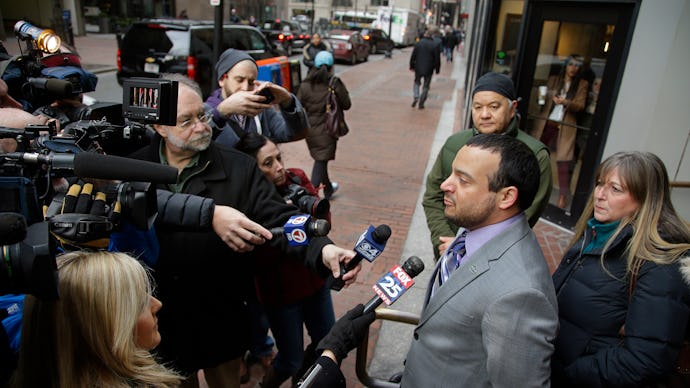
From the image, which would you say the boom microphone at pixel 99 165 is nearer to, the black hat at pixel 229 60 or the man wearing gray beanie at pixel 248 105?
the man wearing gray beanie at pixel 248 105

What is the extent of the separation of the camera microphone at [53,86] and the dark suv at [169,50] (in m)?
7.36

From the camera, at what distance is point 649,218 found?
201 cm

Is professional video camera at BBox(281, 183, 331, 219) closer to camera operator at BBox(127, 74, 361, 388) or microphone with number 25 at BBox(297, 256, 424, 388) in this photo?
camera operator at BBox(127, 74, 361, 388)

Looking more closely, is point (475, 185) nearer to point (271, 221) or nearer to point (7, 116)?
point (271, 221)

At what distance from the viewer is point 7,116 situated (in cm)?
209

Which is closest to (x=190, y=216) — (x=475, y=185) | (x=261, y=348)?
(x=475, y=185)

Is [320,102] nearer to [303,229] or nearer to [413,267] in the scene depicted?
[303,229]

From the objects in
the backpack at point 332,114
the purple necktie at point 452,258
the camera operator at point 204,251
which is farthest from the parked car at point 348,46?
the purple necktie at point 452,258

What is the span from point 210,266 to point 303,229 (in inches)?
20.8

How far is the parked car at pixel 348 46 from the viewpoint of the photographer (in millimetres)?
23000

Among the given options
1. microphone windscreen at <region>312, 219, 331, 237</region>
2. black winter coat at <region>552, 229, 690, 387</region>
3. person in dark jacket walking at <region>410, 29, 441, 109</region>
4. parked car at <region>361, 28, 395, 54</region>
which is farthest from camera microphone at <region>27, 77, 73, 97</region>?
parked car at <region>361, 28, 395, 54</region>

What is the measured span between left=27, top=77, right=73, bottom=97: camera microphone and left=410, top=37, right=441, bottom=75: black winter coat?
11.5 meters

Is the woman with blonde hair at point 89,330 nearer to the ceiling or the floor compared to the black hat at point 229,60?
nearer to the floor

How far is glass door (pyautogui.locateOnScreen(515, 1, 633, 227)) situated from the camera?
4945 millimetres
